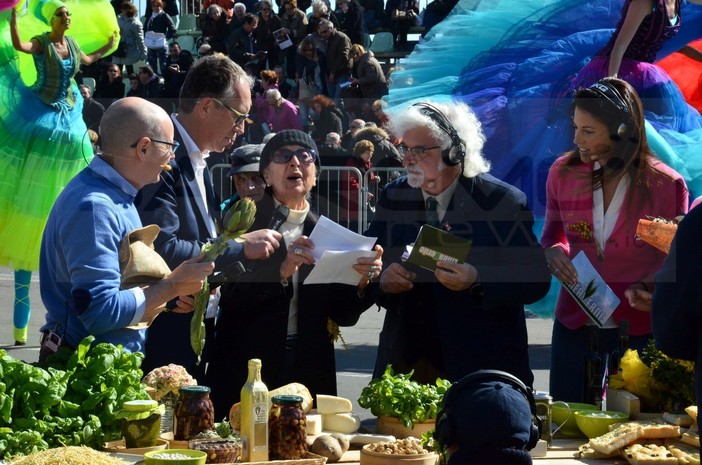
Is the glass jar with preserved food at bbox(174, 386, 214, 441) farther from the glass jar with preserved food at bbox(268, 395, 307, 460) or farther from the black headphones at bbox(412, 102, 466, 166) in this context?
the black headphones at bbox(412, 102, 466, 166)

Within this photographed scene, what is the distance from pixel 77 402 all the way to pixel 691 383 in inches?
81.8

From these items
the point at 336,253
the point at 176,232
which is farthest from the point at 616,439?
the point at 176,232

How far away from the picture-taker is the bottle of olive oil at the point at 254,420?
10.8 ft

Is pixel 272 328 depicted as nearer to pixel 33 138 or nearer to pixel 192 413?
pixel 192 413

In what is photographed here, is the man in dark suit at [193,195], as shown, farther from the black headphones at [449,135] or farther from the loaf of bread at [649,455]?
the loaf of bread at [649,455]

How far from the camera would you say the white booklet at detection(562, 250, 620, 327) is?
14.8 ft

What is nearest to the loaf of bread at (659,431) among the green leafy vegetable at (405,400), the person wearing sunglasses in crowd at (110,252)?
the green leafy vegetable at (405,400)

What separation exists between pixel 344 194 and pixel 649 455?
8.94 metres

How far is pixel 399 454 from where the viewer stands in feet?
10.8

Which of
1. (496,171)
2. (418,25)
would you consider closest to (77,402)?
(496,171)

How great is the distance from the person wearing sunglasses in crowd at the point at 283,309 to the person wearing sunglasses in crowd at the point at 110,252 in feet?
2.24

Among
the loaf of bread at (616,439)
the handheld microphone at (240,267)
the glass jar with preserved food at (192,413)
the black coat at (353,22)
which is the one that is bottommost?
the black coat at (353,22)

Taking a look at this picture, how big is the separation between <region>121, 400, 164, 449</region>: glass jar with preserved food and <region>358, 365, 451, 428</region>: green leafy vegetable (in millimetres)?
749

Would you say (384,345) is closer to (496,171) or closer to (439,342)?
(439,342)
